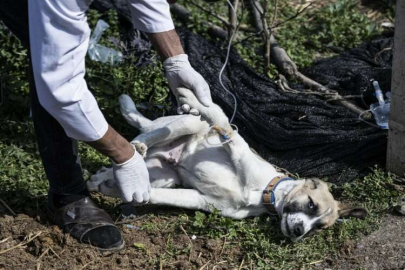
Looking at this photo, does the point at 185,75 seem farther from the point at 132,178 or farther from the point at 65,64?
the point at 65,64

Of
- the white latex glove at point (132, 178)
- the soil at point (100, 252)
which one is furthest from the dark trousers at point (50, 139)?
the white latex glove at point (132, 178)

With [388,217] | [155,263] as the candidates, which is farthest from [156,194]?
[388,217]

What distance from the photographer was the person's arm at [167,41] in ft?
12.3

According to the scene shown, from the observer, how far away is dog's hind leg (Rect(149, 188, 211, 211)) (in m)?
4.57

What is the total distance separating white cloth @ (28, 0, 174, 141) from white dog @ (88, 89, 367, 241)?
3.74 ft

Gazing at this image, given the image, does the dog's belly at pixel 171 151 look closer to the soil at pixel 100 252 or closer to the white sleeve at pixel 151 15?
the soil at pixel 100 252

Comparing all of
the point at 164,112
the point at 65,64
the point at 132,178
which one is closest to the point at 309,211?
the point at 132,178

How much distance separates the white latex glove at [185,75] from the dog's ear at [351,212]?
1232 millimetres

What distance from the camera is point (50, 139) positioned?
12.8ft

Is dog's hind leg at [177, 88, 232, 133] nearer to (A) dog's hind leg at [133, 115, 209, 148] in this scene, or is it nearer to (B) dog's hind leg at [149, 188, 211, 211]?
(A) dog's hind leg at [133, 115, 209, 148]

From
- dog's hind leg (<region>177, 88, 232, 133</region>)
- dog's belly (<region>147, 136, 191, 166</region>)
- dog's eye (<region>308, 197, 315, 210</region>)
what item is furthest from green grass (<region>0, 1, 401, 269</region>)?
dog's hind leg (<region>177, 88, 232, 133</region>)

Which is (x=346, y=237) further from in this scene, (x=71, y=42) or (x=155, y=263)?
(x=71, y=42)

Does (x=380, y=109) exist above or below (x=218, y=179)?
below

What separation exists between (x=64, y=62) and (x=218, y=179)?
1.84m
